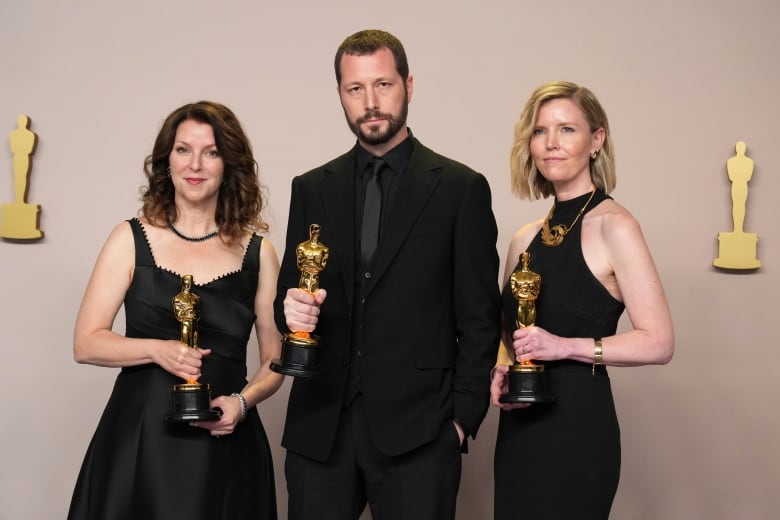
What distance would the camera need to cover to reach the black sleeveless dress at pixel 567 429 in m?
2.90

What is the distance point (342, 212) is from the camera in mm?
3098

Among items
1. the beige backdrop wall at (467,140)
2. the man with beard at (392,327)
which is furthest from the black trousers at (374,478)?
the beige backdrop wall at (467,140)

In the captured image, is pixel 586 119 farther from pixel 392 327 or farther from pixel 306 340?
pixel 306 340

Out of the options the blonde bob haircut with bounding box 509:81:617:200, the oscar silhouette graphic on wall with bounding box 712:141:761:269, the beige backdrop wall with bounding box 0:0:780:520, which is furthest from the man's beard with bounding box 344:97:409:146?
the oscar silhouette graphic on wall with bounding box 712:141:761:269

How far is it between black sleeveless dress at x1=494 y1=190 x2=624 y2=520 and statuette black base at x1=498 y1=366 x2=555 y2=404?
0.36ft

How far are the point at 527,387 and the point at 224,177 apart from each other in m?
1.36

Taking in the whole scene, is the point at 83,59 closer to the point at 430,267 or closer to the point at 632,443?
the point at 430,267

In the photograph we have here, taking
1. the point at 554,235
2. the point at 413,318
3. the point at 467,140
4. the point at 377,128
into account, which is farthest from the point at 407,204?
the point at 467,140

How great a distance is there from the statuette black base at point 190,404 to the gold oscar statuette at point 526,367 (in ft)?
2.98

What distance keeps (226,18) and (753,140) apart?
2.98 metres

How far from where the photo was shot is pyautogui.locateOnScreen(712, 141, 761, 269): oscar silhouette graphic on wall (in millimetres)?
5152

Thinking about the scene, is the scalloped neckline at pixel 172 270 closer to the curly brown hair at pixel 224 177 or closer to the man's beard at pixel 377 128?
the curly brown hair at pixel 224 177

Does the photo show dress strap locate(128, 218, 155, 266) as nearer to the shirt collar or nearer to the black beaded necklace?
the black beaded necklace

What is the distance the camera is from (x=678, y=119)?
17.2ft
